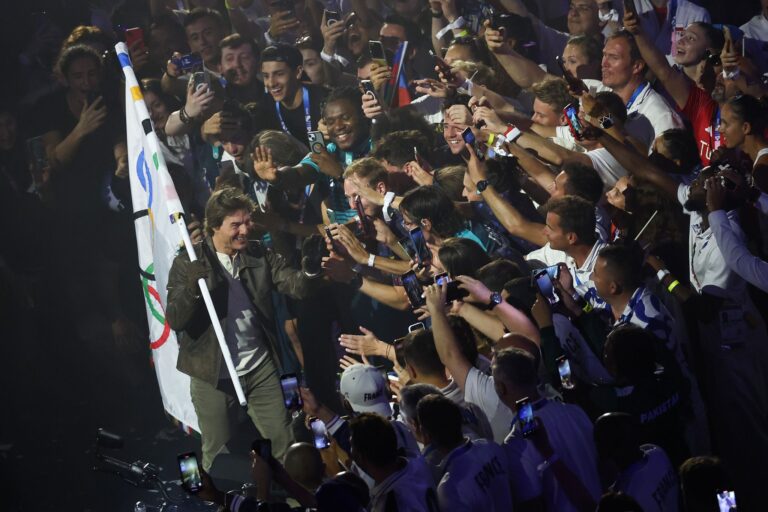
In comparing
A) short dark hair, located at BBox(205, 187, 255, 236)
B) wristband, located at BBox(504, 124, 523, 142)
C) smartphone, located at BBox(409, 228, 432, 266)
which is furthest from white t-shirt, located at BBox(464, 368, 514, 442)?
short dark hair, located at BBox(205, 187, 255, 236)

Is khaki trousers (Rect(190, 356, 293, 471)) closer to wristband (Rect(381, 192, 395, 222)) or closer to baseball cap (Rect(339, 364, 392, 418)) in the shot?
wristband (Rect(381, 192, 395, 222))

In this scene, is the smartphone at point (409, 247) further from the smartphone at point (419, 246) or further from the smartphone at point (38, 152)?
→ the smartphone at point (38, 152)

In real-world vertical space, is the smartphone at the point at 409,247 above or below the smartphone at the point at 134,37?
below

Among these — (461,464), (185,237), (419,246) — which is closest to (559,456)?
(461,464)

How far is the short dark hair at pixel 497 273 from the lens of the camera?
4.96 m

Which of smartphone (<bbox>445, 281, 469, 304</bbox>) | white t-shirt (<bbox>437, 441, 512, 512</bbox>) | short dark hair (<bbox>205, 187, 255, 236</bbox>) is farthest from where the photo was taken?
short dark hair (<bbox>205, 187, 255, 236</bbox>)

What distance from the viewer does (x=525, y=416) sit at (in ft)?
11.1

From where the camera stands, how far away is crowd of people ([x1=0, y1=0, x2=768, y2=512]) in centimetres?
360

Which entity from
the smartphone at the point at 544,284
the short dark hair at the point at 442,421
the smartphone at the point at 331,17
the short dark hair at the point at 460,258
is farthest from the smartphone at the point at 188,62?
the short dark hair at the point at 442,421

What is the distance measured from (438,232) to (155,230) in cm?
192

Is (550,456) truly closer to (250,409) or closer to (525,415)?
(525,415)

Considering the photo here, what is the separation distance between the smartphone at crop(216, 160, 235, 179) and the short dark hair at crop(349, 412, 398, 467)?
4121 millimetres

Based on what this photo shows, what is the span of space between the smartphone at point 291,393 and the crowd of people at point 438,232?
2 cm

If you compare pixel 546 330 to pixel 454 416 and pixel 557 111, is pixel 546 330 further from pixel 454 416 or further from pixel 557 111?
pixel 557 111
